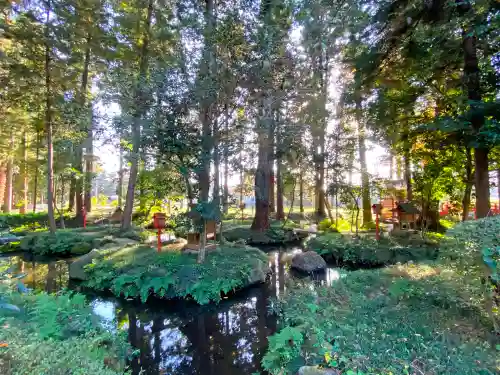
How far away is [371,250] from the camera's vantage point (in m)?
7.68

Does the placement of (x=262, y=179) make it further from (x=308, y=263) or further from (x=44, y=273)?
(x=44, y=273)

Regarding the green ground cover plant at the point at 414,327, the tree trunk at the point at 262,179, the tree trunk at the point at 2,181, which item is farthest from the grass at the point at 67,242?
the tree trunk at the point at 2,181

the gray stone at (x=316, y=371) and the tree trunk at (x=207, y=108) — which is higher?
the tree trunk at (x=207, y=108)

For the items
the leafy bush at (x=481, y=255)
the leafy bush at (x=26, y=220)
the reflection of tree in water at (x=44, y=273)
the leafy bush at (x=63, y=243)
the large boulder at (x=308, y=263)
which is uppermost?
the leafy bush at (x=481, y=255)

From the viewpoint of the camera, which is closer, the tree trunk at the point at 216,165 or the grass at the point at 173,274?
the grass at the point at 173,274

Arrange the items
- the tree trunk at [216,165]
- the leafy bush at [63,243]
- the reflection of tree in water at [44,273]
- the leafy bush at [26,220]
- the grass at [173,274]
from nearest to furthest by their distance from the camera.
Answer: the grass at [173,274], the tree trunk at [216,165], the reflection of tree in water at [44,273], the leafy bush at [63,243], the leafy bush at [26,220]

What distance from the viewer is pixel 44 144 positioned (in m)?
13.6

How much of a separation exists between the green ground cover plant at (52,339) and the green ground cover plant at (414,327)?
1.59m

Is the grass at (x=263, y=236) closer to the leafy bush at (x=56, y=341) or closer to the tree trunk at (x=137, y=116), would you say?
the tree trunk at (x=137, y=116)

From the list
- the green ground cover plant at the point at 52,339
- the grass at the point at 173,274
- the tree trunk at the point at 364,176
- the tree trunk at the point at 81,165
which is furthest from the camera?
the tree trunk at the point at 364,176

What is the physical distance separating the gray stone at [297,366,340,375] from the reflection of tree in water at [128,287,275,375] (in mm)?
1045

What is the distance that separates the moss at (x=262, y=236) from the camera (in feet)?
35.0

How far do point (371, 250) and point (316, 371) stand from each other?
20.3ft

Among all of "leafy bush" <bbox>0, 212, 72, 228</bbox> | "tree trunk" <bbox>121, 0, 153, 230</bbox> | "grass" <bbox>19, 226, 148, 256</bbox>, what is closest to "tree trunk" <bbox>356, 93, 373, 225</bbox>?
"tree trunk" <bbox>121, 0, 153, 230</bbox>
